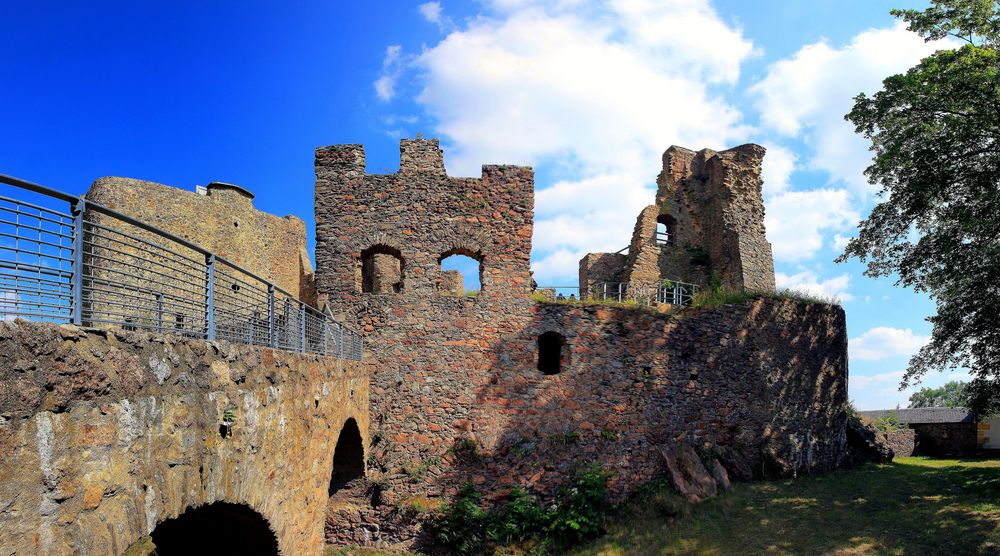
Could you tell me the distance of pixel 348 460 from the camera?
13742 mm

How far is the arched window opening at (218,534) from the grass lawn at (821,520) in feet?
27.5

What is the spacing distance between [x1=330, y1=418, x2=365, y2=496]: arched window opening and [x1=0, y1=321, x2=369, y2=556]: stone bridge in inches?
231

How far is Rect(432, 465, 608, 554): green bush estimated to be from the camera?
13.6m

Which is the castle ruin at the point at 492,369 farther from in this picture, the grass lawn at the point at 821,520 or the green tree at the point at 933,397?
the green tree at the point at 933,397

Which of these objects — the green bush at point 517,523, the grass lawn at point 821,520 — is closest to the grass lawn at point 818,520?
the grass lawn at point 821,520

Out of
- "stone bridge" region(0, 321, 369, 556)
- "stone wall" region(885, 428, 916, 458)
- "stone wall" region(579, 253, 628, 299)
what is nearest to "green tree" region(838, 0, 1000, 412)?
"stone wall" region(579, 253, 628, 299)

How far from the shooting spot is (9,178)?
3328mm

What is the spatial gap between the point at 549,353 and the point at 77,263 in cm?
1350

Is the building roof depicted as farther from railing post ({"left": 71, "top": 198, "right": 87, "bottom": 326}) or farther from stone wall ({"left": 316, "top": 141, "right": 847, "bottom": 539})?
railing post ({"left": 71, "top": 198, "right": 87, "bottom": 326})

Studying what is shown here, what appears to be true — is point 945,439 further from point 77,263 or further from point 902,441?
point 77,263

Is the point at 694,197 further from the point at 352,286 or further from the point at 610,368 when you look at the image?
the point at 352,286

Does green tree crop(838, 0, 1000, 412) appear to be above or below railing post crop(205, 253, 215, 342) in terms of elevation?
above

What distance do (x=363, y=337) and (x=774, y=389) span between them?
1130cm

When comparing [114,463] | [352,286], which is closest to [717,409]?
[352,286]
